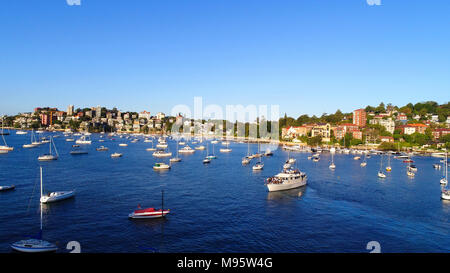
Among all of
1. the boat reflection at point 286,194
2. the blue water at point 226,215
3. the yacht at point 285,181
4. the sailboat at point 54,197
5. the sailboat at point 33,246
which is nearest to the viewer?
the sailboat at point 33,246

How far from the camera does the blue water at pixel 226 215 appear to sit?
14938 mm

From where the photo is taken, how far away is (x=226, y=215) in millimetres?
19266

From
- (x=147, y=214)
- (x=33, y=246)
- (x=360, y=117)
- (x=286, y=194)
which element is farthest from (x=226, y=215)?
(x=360, y=117)

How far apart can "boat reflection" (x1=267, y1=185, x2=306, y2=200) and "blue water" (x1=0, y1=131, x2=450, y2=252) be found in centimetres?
9

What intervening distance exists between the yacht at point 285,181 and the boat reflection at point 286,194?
0.39 metres

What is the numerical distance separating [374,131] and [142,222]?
84144 mm

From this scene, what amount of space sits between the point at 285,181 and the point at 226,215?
10050 millimetres

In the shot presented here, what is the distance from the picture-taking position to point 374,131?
283 feet

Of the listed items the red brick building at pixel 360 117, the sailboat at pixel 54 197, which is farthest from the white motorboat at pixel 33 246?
the red brick building at pixel 360 117

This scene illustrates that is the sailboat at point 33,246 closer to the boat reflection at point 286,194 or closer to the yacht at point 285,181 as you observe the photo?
the boat reflection at point 286,194

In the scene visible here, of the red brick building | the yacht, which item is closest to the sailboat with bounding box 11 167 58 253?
the yacht
